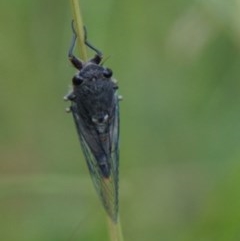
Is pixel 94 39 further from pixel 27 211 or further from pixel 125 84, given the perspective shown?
pixel 27 211

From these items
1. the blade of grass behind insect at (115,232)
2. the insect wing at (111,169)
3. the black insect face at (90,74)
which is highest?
the black insect face at (90,74)

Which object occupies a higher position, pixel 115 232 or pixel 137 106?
pixel 137 106

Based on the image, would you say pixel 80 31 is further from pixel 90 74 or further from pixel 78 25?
pixel 90 74

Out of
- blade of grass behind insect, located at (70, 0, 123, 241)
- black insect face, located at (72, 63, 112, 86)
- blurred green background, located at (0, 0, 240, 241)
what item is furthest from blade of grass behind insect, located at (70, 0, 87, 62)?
blurred green background, located at (0, 0, 240, 241)

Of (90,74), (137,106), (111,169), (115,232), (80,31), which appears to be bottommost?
(115,232)

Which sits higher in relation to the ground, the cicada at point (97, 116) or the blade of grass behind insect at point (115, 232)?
the cicada at point (97, 116)

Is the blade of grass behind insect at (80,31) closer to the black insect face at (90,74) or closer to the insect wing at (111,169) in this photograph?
the insect wing at (111,169)

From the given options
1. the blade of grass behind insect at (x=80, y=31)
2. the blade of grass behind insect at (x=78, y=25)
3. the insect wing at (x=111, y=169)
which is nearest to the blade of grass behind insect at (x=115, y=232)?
the blade of grass behind insect at (x=80, y=31)

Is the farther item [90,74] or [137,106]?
[137,106]

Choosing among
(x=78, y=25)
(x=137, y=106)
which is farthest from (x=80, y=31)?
(x=137, y=106)
